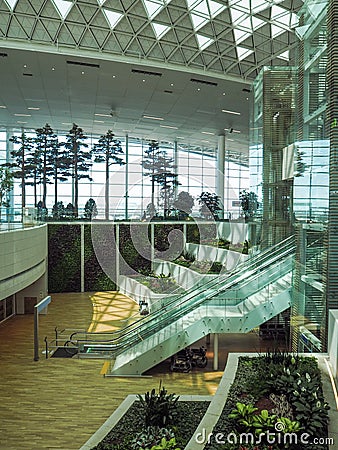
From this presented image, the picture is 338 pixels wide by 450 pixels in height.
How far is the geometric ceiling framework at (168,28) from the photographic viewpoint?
2298cm

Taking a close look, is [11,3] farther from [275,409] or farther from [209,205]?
[209,205]

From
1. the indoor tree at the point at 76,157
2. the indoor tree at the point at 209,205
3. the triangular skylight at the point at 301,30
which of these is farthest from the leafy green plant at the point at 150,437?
the indoor tree at the point at 76,157

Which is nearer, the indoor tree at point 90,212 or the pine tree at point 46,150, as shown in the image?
the indoor tree at point 90,212

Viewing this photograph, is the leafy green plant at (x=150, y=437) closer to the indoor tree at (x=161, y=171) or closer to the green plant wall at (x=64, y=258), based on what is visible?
the green plant wall at (x=64, y=258)

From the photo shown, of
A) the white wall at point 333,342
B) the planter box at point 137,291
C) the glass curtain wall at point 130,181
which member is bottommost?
the planter box at point 137,291

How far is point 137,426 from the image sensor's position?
9352 mm

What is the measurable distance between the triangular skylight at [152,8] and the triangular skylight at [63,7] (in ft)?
11.5

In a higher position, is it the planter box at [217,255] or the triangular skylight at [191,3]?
the triangular skylight at [191,3]

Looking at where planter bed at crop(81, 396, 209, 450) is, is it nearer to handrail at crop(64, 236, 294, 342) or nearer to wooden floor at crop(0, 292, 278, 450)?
wooden floor at crop(0, 292, 278, 450)

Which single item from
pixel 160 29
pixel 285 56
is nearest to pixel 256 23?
pixel 285 56

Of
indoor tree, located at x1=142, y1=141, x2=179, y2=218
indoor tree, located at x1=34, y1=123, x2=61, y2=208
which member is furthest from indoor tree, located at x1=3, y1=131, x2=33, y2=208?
indoor tree, located at x1=142, y1=141, x2=179, y2=218

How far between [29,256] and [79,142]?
896 inches

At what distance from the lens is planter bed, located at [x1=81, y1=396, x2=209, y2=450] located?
843 cm

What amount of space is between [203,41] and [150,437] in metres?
22.2
